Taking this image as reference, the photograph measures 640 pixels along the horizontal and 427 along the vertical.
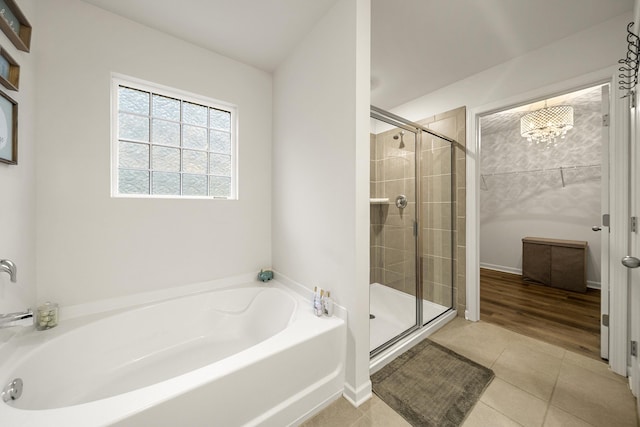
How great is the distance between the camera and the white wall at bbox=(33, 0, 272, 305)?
1408mm

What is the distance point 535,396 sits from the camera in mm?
1388

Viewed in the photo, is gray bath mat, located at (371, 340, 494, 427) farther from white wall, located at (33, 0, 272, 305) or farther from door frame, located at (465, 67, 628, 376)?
white wall, located at (33, 0, 272, 305)

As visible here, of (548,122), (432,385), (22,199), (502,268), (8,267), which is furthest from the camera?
(502,268)

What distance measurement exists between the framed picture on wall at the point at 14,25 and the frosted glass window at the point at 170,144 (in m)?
0.44

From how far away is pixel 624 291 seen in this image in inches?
59.6

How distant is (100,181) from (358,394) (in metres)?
2.15

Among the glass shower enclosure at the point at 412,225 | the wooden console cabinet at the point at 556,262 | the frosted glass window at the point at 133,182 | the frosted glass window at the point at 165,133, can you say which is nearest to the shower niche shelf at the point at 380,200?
the glass shower enclosure at the point at 412,225

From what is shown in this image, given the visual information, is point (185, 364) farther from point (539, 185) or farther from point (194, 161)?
point (539, 185)

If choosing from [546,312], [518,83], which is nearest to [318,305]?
[518,83]

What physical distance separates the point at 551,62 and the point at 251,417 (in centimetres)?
319

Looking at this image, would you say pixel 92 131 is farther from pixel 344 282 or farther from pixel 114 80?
pixel 344 282

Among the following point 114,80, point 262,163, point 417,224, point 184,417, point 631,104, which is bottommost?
point 184,417

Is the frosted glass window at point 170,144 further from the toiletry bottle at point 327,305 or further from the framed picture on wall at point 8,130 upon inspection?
the toiletry bottle at point 327,305

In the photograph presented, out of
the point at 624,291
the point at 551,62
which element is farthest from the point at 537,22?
the point at 624,291
